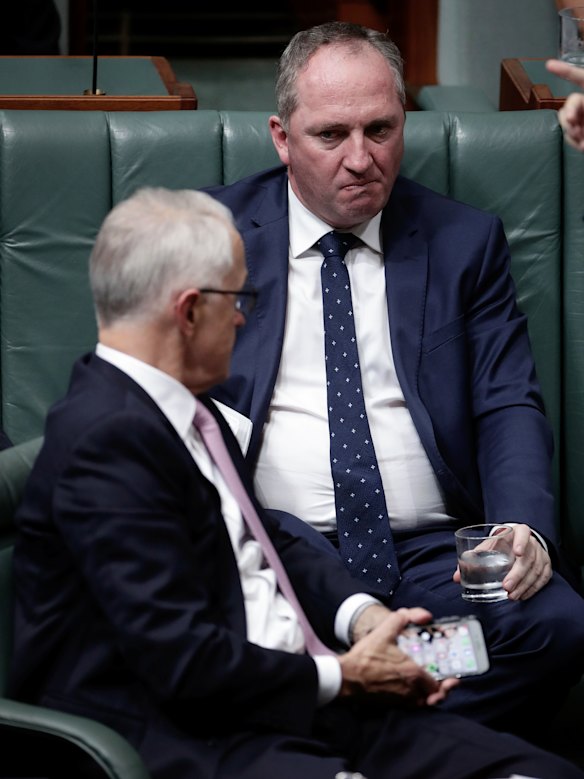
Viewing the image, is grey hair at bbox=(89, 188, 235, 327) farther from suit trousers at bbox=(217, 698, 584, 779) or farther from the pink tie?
suit trousers at bbox=(217, 698, 584, 779)

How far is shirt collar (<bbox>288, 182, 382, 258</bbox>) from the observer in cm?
266

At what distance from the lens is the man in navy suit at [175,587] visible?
1.65 meters

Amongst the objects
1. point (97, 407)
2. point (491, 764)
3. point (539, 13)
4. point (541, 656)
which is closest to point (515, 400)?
point (541, 656)

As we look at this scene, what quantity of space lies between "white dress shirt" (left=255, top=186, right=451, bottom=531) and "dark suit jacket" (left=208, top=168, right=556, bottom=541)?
0.03 metres

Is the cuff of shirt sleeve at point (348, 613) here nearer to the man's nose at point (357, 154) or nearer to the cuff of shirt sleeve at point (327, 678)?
the cuff of shirt sleeve at point (327, 678)

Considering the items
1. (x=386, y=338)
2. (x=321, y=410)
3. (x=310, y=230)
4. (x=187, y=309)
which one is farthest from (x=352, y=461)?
(x=187, y=309)

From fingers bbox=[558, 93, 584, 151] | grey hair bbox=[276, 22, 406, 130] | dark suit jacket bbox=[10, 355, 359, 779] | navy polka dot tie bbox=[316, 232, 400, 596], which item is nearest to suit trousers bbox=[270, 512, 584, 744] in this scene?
navy polka dot tie bbox=[316, 232, 400, 596]

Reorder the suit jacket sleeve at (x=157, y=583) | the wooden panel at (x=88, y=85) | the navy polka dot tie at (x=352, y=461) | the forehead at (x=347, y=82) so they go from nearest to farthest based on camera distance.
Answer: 1. the suit jacket sleeve at (x=157, y=583)
2. the navy polka dot tie at (x=352, y=461)
3. the forehead at (x=347, y=82)
4. the wooden panel at (x=88, y=85)

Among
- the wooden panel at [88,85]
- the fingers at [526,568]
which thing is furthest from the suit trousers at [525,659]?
the wooden panel at [88,85]

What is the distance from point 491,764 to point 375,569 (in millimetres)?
712

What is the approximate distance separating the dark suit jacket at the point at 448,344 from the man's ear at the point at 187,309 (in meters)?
0.77

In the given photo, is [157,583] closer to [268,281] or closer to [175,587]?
[175,587]

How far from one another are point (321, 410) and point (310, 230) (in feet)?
1.21

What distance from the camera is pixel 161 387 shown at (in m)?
1.76
